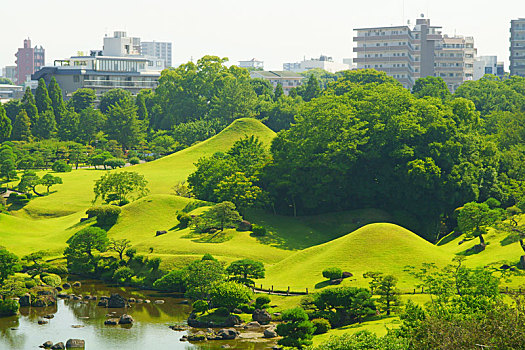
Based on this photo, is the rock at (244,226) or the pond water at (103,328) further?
the rock at (244,226)

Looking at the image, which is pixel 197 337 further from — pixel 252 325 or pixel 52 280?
pixel 52 280

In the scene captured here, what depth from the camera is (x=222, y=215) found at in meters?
74.8

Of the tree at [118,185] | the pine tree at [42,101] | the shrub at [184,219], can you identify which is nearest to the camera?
the shrub at [184,219]

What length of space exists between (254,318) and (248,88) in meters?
96.7

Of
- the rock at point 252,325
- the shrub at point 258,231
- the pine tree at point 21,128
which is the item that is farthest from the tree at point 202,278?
the pine tree at point 21,128

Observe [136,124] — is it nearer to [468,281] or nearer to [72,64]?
[72,64]

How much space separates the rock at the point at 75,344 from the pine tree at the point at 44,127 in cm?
9623

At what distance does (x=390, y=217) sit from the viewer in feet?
267

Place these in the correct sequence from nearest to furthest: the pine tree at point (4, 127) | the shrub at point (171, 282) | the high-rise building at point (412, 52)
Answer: the shrub at point (171, 282), the pine tree at point (4, 127), the high-rise building at point (412, 52)

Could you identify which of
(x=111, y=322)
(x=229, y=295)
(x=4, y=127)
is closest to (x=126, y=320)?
(x=111, y=322)

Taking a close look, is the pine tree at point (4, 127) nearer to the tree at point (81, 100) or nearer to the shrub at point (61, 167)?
the shrub at point (61, 167)

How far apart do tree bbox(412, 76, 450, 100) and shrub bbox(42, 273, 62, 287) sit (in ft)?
240

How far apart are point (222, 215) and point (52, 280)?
18252 millimetres

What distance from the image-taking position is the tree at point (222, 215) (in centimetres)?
7438
